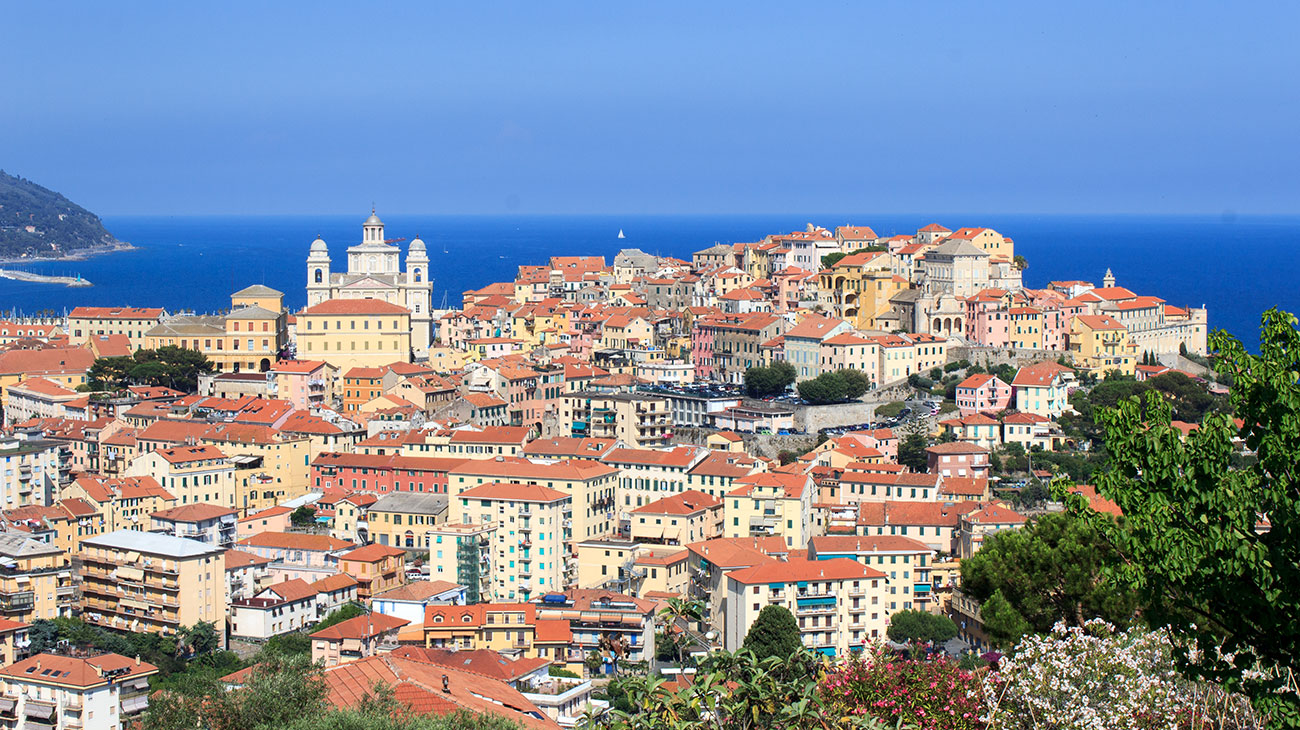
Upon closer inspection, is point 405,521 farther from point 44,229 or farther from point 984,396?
point 44,229

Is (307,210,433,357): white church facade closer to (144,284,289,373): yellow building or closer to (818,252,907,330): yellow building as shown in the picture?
(144,284,289,373): yellow building

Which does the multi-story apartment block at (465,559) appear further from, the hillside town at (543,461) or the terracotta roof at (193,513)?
the terracotta roof at (193,513)

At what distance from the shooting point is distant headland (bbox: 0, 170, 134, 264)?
14038 centimetres

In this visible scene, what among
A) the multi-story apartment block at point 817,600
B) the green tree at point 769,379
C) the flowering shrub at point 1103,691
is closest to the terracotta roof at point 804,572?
the multi-story apartment block at point 817,600

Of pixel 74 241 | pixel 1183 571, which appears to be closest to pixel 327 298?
pixel 1183 571

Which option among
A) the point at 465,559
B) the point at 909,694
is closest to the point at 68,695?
the point at 465,559

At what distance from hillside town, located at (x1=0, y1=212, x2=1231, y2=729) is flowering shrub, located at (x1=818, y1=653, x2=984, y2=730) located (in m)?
1.54

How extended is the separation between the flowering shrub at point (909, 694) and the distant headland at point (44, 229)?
138 metres

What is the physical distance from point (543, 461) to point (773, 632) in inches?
422

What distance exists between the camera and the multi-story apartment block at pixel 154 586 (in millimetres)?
27078

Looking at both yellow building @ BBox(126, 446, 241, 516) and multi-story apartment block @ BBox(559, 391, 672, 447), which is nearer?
yellow building @ BBox(126, 446, 241, 516)

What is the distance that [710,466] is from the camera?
32.1m

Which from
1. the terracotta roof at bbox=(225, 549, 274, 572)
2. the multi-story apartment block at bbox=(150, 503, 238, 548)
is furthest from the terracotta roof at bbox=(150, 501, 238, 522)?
the terracotta roof at bbox=(225, 549, 274, 572)

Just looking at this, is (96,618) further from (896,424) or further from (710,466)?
(896,424)
